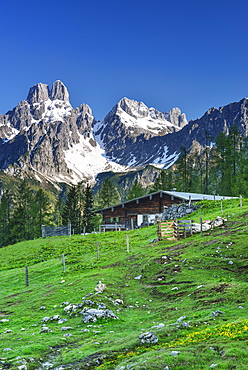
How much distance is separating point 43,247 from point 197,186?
186ft

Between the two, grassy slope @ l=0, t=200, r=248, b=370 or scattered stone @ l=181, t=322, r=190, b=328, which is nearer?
grassy slope @ l=0, t=200, r=248, b=370

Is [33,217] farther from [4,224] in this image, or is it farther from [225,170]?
[225,170]

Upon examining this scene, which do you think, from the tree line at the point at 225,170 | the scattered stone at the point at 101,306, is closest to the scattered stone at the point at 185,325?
the scattered stone at the point at 101,306

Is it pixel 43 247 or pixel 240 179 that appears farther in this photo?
pixel 240 179

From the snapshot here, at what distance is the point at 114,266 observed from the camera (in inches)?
1113

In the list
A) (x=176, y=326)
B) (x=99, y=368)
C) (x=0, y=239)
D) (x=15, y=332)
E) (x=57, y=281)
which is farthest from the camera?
(x=0, y=239)

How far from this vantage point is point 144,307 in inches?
687

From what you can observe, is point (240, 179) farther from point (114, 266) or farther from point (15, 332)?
point (15, 332)

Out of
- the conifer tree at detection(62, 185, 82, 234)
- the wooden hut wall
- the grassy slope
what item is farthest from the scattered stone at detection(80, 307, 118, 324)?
the conifer tree at detection(62, 185, 82, 234)

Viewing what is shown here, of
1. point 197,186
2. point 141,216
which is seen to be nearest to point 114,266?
point 141,216

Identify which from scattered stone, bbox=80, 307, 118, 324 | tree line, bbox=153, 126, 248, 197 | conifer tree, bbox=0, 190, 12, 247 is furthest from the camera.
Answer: conifer tree, bbox=0, 190, 12, 247

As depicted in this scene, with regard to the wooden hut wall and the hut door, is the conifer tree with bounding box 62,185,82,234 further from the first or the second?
the hut door

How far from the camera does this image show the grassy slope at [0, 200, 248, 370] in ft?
31.8

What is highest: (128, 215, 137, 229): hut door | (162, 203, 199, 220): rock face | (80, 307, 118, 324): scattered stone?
(162, 203, 199, 220): rock face
